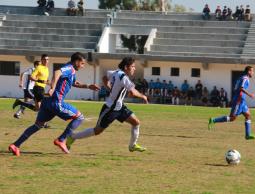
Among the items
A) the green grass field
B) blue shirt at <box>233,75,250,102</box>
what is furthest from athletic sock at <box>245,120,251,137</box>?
blue shirt at <box>233,75,250,102</box>

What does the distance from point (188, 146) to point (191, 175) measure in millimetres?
4741

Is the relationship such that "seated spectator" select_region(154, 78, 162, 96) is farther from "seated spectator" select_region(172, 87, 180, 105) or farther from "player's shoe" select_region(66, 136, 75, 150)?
"player's shoe" select_region(66, 136, 75, 150)

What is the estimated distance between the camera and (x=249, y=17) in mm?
49750

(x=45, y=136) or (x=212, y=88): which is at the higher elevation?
(x=45, y=136)

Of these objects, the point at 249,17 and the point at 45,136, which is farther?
the point at 249,17

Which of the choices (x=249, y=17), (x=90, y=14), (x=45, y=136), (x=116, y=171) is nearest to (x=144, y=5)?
(x=90, y=14)

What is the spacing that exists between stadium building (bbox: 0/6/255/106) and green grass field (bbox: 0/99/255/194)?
2768 centimetres

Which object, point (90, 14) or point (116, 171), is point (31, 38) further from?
point (116, 171)

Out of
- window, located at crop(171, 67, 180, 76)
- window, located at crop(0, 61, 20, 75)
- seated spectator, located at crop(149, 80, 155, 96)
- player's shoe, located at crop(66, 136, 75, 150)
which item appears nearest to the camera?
player's shoe, located at crop(66, 136, 75, 150)

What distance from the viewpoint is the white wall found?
45.8m

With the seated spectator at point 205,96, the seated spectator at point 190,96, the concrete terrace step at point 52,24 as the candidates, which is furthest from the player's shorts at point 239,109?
the concrete terrace step at point 52,24

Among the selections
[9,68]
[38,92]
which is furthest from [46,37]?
[38,92]

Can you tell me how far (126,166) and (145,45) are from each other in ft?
123

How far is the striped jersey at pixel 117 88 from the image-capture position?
13.0 m
